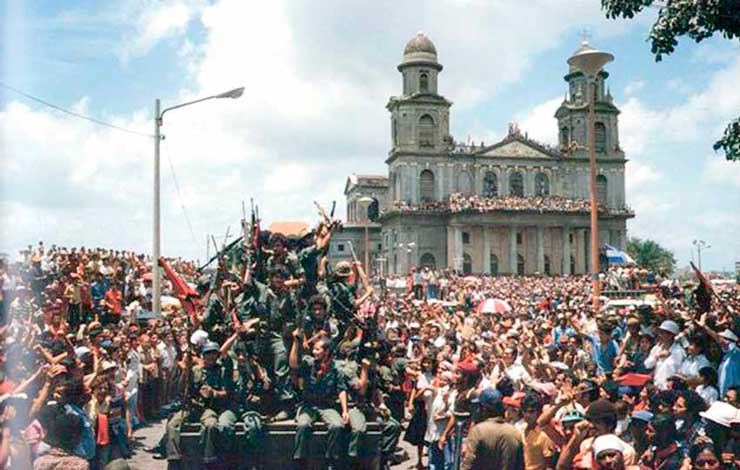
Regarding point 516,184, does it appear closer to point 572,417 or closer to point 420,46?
point 420,46

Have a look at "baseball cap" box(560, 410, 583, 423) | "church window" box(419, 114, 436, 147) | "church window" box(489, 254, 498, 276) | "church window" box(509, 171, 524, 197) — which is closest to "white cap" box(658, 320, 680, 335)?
"baseball cap" box(560, 410, 583, 423)

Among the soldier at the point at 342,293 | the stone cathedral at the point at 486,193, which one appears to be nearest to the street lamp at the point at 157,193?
the soldier at the point at 342,293

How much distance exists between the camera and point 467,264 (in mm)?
76938

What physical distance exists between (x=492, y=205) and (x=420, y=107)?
1243 cm

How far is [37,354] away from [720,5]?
11348 mm

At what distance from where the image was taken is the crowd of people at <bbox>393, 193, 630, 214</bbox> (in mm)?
75688

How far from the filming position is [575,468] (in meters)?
6.39

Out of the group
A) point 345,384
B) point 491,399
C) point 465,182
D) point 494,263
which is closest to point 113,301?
point 345,384

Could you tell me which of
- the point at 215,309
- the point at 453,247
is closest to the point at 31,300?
the point at 215,309

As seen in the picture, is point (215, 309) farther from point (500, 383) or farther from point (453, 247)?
point (453, 247)

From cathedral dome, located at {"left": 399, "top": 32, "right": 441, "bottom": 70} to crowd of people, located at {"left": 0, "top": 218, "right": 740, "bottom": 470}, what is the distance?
2601 inches

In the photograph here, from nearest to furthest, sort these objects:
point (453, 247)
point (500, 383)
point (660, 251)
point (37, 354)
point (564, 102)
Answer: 1. point (500, 383)
2. point (37, 354)
3. point (453, 247)
4. point (564, 102)
5. point (660, 251)

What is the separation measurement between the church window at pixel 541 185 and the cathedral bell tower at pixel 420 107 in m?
11.1

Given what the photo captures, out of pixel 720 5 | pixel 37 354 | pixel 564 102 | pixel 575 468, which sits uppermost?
pixel 564 102
